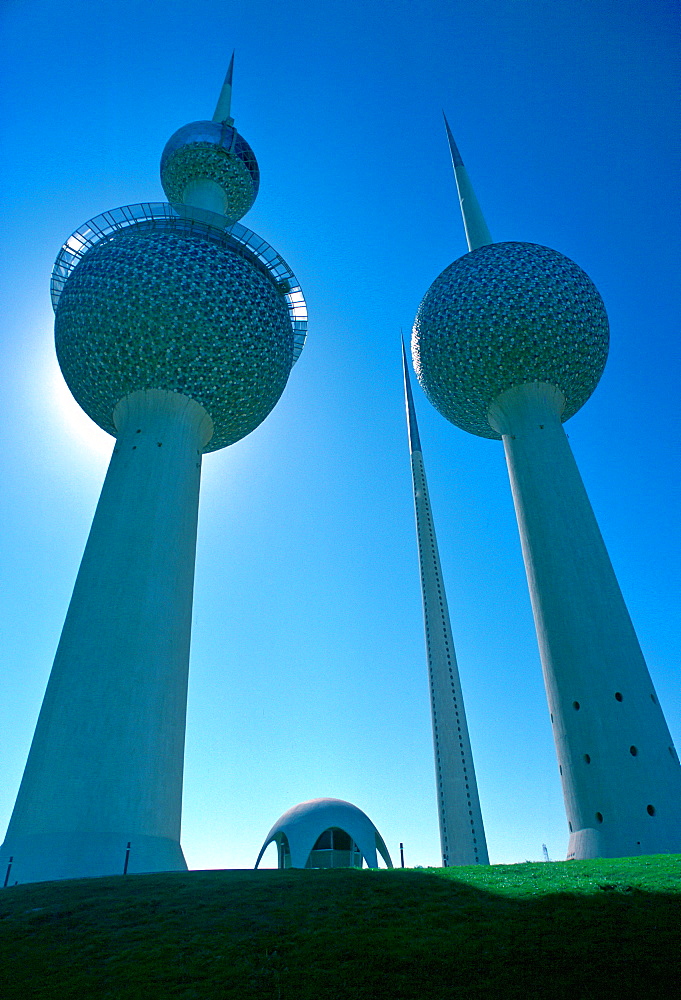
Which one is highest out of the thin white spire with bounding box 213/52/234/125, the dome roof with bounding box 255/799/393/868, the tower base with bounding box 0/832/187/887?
the thin white spire with bounding box 213/52/234/125

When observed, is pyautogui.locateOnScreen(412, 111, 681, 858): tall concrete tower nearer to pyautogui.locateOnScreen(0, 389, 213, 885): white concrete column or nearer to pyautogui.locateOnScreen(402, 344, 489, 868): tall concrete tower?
pyautogui.locateOnScreen(0, 389, 213, 885): white concrete column

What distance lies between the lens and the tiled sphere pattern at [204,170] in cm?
4206

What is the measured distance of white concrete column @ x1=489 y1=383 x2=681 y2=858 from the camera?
2277 centimetres

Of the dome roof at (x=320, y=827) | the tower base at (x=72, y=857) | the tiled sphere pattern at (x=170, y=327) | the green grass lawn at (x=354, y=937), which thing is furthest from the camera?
the dome roof at (x=320, y=827)

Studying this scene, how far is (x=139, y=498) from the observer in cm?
2600

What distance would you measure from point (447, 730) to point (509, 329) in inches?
1189

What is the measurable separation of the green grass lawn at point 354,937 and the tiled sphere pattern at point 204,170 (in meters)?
37.6

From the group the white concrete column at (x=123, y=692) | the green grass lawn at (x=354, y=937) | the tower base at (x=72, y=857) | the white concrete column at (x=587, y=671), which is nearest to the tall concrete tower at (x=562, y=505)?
the white concrete column at (x=587, y=671)

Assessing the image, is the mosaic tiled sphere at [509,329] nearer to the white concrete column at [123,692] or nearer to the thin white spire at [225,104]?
the white concrete column at [123,692]

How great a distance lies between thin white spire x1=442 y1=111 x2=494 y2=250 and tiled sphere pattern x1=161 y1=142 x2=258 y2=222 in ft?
47.0

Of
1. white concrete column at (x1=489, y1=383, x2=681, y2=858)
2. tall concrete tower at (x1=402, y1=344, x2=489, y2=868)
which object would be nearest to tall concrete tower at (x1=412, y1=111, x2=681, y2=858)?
white concrete column at (x1=489, y1=383, x2=681, y2=858)

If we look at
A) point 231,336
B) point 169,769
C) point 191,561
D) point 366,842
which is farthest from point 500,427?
point 366,842

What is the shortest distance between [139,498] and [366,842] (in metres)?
25.3

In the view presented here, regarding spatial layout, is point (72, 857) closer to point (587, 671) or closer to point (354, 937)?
point (354, 937)
